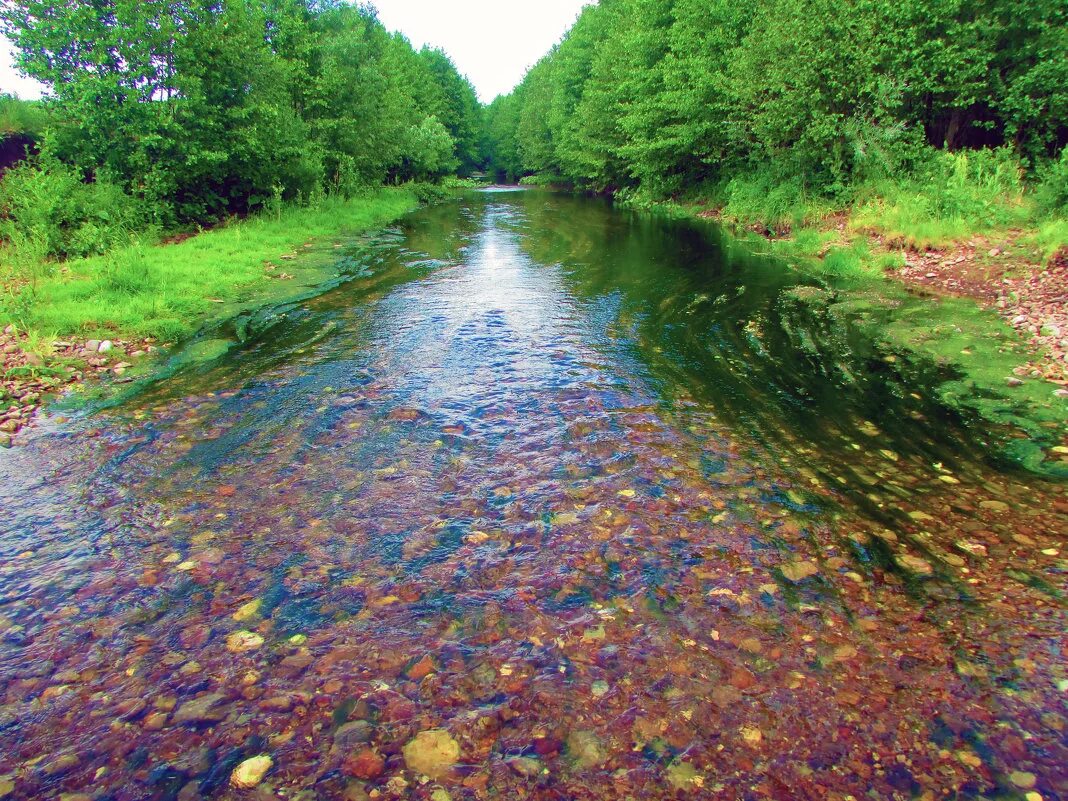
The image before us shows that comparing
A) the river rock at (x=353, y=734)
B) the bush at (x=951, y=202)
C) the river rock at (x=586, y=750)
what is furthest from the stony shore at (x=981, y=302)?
the river rock at (x=586, y=750)

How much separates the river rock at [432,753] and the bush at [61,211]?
604 inches

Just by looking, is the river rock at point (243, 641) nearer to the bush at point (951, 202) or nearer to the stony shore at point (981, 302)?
the stony shore at point (981, 302)

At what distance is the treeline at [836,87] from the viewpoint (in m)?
16.8

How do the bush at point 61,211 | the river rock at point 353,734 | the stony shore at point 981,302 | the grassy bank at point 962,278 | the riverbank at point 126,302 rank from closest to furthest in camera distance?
the river rock at point 353,734 < the grassy bank at point 962,278 < the stony shore at point 981,302 < the riverbank at point 126,302 < the bush at point 61,211

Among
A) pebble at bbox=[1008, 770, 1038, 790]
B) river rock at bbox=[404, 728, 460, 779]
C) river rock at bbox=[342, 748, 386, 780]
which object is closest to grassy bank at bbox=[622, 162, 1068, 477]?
A: pebble at bbox=[1008, 770, 1038, 790]

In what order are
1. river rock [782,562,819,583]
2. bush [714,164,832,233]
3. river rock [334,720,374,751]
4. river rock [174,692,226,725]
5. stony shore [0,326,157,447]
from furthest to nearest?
bush [714,164,832,233] → stony shore [0,326,157,447] → river rock [782,562,819,583] → river rock [174,692,226,725] → river rock [334,720,374,751]

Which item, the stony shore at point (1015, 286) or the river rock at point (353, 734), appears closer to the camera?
the river rock at point (353, 734)

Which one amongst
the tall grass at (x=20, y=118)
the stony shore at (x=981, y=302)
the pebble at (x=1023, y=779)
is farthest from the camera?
the tall grass at (x=20, y=118)

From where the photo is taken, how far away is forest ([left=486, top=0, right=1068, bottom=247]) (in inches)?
629

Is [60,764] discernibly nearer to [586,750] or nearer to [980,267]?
[586,750]

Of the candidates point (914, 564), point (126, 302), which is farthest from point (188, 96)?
point (914, 564)

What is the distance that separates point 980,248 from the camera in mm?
14336

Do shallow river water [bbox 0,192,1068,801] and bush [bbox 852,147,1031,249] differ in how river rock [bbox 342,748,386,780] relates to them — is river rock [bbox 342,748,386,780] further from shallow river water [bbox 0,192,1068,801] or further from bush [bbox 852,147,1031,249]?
bush [bbox 852,147,1031,249]

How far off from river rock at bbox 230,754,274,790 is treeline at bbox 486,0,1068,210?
22233 millimetres
